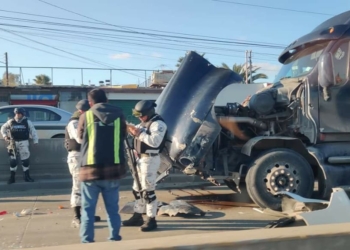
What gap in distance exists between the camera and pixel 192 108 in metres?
7.15

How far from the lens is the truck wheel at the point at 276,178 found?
6.83 m

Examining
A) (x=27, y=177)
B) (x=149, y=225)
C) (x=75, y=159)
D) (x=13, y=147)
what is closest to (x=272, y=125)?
(x=149, y=225)

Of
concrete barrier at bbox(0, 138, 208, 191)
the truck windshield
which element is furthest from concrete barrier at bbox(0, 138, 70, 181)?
the truck windshield

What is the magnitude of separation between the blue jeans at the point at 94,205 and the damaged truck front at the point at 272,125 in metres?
2.30

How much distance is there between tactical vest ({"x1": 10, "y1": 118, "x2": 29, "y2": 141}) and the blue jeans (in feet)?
18.4

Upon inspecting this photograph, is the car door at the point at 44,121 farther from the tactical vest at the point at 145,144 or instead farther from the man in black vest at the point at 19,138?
the tactical vest at the point at 145,144

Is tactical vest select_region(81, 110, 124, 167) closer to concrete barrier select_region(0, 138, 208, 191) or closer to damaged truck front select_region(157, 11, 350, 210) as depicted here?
damaged truck front select_region(157, 11, 350, 210)

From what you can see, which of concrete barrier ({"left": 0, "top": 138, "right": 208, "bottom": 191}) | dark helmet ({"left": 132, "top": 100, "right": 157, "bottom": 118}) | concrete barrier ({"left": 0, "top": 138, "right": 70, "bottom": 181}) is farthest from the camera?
concrete barrier ({"left": 0, "top": 138, "right": 70, "bottom": 181})

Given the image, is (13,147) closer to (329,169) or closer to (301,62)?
(301,62)

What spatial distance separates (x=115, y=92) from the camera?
32.0 m

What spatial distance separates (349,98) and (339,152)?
868 millimetres

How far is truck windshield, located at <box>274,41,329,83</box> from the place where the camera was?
734cm

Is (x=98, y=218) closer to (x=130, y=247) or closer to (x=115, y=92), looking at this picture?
(x=130, y=247)

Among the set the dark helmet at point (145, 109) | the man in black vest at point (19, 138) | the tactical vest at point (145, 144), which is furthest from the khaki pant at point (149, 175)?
the man in black vest at point (19, 138)
